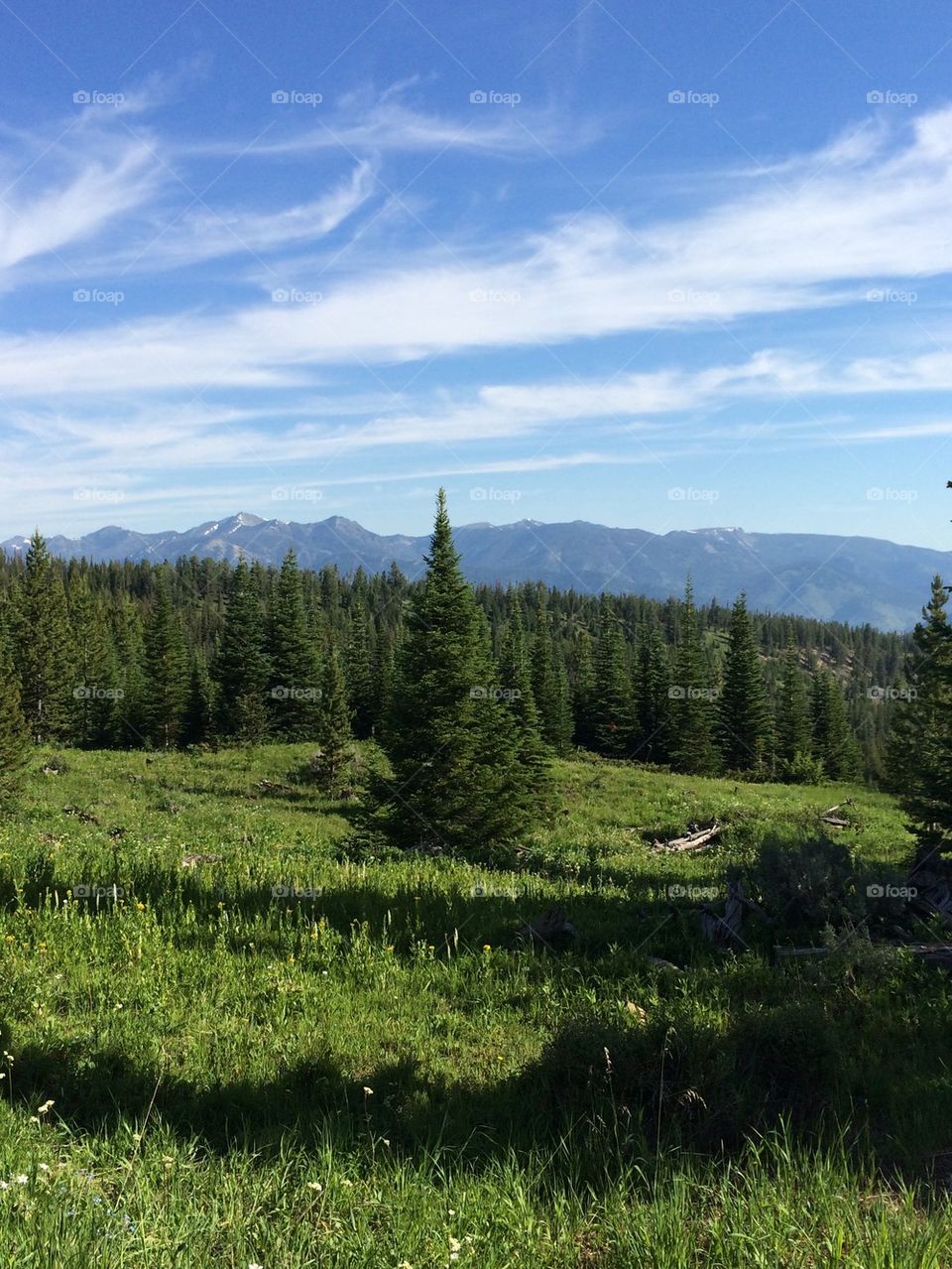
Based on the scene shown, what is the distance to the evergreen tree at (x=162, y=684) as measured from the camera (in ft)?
206

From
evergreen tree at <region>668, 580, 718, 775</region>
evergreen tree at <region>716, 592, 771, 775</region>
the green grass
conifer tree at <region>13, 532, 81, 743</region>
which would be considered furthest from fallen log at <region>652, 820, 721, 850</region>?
conifer tree at <region>13, 532, 81, 743</region>

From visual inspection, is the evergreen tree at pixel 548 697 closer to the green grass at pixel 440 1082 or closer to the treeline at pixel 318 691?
the treeline at pixel 318 691

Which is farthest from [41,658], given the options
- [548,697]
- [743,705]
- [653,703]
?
[743,705]

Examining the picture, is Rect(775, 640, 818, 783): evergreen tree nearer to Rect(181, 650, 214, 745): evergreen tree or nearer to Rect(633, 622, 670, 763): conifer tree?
Rect(633, 622, 670, 763): conifer tree

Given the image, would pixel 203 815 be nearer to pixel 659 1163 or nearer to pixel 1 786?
pixel 1 786

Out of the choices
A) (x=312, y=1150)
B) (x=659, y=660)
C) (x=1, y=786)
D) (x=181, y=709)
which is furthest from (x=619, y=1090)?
(x=659, y=660)

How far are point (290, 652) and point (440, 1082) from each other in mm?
63200

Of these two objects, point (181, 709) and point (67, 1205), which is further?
point (181, 709)

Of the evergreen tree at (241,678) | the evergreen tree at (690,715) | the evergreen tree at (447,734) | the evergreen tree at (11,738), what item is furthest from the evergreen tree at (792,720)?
the evergreen tree at (11,738)

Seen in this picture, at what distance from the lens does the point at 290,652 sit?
6669 centimetres

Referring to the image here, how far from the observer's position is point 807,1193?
381 cm

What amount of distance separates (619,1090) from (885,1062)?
2.25 meters

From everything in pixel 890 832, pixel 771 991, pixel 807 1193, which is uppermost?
pixel 807 1193

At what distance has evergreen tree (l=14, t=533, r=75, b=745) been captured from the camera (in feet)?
208
